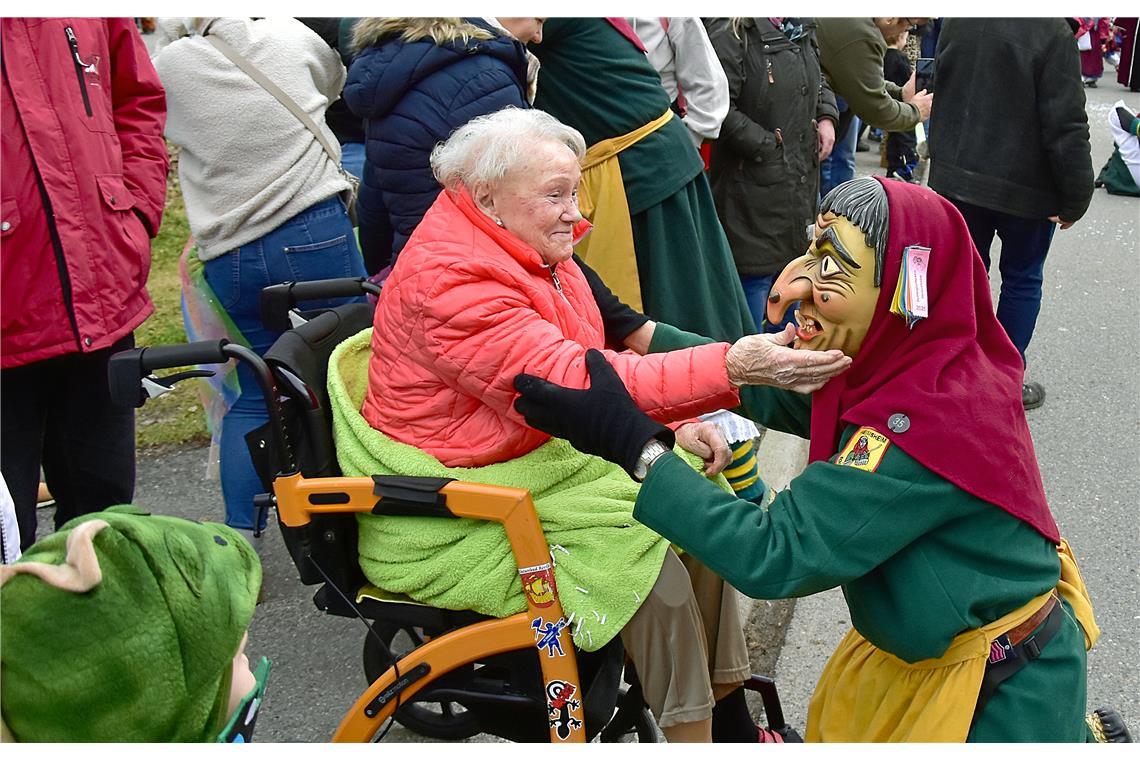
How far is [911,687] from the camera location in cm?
208

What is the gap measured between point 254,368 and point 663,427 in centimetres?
83

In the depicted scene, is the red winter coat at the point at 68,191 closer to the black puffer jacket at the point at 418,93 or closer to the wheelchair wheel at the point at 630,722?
the black puffer jacket at the point at 418,93

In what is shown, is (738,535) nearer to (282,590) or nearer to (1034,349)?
(282,590)

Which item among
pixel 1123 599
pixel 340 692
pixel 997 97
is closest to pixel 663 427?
pixel 340 692

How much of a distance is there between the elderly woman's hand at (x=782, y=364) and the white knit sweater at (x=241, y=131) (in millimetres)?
1707

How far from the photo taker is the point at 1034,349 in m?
5.74

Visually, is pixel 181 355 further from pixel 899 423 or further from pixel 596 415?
pixel 899 423

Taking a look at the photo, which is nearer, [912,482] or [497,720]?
[912,482]

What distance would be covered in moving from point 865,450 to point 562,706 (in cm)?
87

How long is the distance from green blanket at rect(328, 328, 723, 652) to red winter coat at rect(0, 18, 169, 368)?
0.90 m

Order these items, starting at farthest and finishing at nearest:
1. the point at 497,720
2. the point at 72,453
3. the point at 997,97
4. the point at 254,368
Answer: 1. the point at 997,97
2. the point at 72,453
3. the point at 497,720
4. the point at 254,368

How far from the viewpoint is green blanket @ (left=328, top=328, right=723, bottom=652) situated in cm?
230

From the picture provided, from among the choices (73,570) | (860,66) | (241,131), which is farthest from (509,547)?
(860,66)

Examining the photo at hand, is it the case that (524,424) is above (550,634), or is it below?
above
